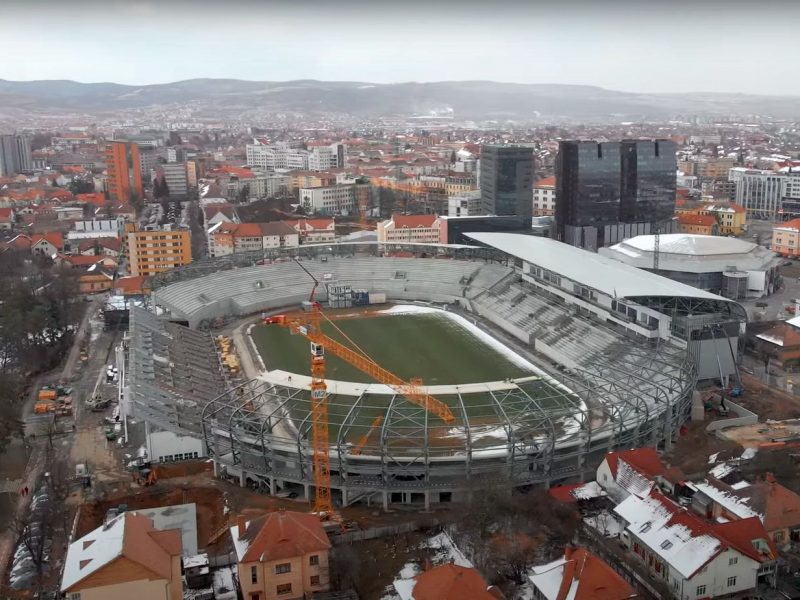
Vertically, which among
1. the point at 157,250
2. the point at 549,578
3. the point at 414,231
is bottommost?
the point at 549,578

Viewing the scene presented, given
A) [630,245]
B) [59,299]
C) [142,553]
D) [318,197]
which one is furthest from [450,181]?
[142,553]

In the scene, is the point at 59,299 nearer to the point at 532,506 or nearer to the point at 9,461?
the point at 9,461

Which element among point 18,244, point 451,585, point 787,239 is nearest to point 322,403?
point 451,585

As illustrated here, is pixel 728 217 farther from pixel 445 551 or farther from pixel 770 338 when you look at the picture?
pixel 445 551

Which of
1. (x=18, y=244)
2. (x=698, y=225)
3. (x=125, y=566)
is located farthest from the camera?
(x=698, y=225)

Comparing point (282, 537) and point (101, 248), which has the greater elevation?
point (101, 248)

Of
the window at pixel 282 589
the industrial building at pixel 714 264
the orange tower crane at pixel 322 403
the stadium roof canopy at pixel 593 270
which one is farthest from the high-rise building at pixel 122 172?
the window at pixel 282 589

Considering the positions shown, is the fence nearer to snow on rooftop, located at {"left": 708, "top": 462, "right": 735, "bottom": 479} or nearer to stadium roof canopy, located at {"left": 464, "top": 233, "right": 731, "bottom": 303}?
snow on rooftop, located at {"left": 708, "top": 462, "right": 735, "bottom": 479}

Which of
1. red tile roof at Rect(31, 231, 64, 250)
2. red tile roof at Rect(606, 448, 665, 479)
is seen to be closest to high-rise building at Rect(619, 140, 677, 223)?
red tile roof at Rect(606, 448, 665, 479)

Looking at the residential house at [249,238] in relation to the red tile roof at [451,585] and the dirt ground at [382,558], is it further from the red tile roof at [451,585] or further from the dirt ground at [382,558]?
the red tile roof at [451,585]
